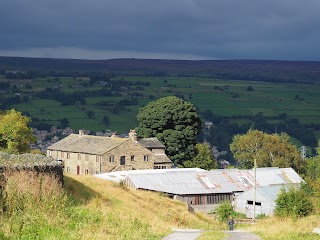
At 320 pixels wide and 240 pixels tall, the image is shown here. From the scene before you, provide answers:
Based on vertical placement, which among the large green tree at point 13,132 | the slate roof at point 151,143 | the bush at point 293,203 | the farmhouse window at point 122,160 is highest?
the large green tree at point 13,132

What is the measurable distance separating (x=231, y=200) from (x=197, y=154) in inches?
1037

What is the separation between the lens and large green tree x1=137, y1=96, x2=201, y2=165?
101062mm

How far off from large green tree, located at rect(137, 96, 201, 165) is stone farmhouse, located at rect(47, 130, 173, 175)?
4043 millimetres

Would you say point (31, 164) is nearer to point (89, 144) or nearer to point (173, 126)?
point (89, 144)

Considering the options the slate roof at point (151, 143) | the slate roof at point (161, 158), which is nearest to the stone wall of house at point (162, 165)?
the slate roof at point (161, 158)

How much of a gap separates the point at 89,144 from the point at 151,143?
26.7ft

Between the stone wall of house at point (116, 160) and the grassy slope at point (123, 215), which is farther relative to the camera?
the stone wall of house at point (116, 160)

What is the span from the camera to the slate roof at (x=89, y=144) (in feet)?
298

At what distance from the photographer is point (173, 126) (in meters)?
104

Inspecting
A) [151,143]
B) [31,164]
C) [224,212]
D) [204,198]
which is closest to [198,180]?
[204,198]

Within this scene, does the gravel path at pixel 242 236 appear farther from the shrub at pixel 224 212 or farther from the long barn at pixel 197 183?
the long barn at pixel 197 183

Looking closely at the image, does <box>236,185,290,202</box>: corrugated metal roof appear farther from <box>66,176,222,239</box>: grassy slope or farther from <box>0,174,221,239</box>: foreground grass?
<box>0,174,221,239</box>: foreground grass

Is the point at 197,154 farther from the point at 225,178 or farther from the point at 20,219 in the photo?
the point at 20,219

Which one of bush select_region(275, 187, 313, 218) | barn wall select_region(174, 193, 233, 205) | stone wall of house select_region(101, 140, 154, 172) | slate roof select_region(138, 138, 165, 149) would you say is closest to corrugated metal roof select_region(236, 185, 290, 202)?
barn wall select_region(174, 193, 233, 205)
